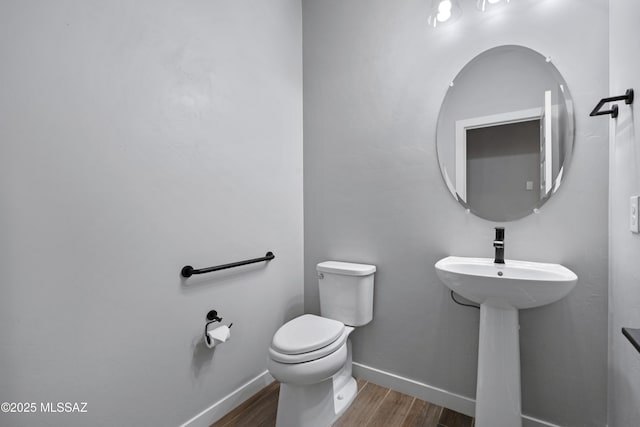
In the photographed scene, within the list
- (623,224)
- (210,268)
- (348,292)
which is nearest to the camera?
(623,224)

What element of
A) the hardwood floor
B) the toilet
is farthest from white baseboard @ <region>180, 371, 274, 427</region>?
the toilet

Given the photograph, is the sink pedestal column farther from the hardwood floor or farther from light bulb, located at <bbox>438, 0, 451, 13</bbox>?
light bulb, located at <bbox>438, 0, 451, 13</bbox>

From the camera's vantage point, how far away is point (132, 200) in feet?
3.74

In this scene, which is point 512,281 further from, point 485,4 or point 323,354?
point 485,4

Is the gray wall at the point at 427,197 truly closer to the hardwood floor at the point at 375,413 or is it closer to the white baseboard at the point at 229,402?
the hardwood floor at the point at 375,413

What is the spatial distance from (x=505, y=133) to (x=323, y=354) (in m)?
1.41

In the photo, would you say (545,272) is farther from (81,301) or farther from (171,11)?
(171,11)

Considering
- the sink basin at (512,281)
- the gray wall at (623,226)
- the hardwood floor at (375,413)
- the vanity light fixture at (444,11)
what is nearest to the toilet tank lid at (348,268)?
the sink basin at (512,281)

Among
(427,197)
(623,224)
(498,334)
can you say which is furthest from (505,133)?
(498,334)

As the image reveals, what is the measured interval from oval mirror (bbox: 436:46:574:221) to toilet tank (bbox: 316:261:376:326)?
0.70m

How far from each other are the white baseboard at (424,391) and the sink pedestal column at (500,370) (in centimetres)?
27

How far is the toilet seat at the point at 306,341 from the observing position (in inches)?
48.4

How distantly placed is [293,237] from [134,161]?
1086 mm

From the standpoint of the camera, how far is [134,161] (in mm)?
Answer: 1148
